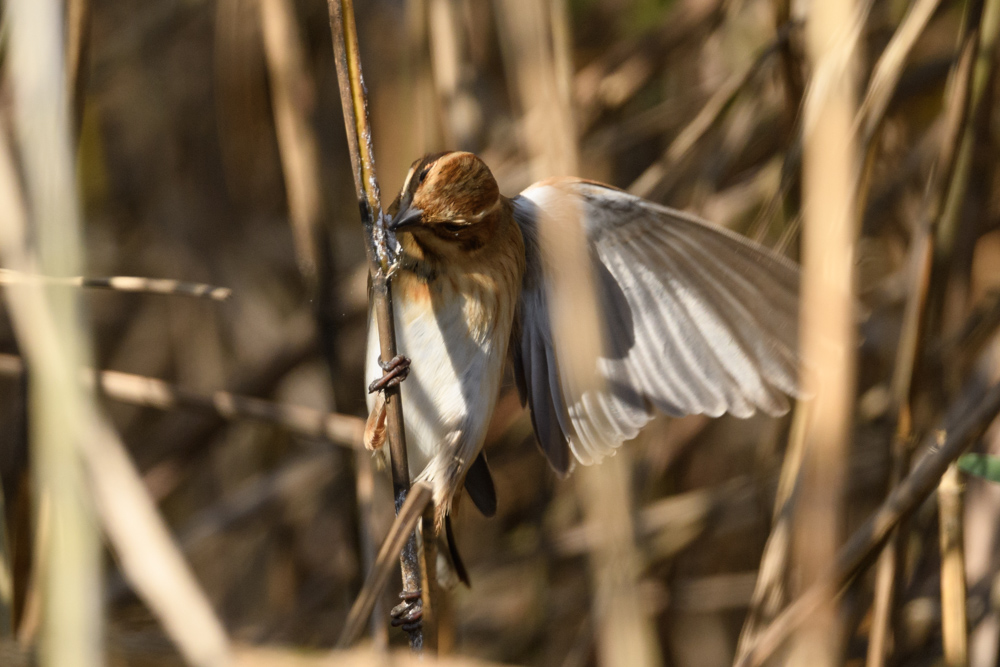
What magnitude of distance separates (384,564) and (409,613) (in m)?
0.44

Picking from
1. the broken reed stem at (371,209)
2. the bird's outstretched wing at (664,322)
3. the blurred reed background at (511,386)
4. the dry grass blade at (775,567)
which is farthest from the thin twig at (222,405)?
the dry grass blade at (775,567)

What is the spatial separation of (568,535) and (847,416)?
54.6 inches

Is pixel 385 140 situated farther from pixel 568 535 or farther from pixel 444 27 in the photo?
pixel 568 535

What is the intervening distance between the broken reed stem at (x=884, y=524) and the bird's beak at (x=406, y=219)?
0.80 meters

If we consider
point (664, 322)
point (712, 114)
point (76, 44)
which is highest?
point (76, 44)

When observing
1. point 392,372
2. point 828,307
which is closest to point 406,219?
point 392,372

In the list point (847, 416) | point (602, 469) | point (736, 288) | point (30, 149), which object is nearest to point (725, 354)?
point (736, 288)

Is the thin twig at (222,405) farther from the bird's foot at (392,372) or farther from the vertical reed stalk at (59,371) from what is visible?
the vertical reed stalk at (59,371)

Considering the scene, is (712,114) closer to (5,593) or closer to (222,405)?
(222,405)

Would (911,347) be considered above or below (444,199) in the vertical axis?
below

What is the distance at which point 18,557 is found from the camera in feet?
5.89

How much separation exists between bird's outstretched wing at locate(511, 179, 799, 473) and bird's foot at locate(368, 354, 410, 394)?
15.9 inches

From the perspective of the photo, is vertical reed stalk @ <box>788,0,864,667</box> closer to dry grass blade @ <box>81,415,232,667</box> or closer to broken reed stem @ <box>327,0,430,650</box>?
broken reed stem @ <box>327,0,430,650</box>

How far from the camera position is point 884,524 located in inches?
49.6
